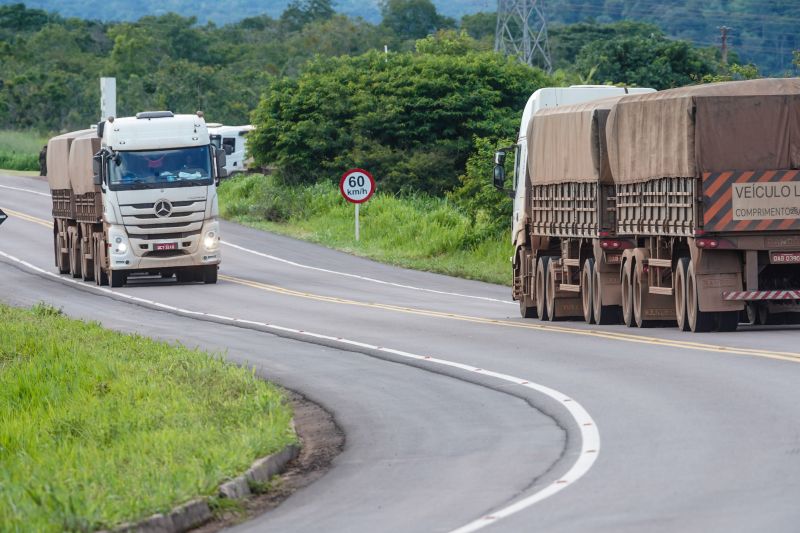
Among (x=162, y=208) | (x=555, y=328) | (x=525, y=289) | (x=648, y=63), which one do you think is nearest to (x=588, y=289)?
(x=555, y=328)

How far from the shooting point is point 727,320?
2083cm

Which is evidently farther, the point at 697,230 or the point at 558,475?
the point at 697,230

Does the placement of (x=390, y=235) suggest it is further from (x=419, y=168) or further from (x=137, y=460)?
(x=137, y=460)

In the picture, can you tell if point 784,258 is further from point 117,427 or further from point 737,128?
point 117,427

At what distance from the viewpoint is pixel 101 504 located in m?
9.52

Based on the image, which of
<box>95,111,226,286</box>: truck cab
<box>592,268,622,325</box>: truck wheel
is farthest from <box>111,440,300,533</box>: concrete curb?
<box>95,111,226,286</box>: truck cab

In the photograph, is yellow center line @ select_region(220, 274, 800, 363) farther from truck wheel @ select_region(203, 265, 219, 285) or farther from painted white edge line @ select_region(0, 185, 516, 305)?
painted white edge line @ select_region(0, 185, 516, 305)

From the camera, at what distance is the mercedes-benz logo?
115 ft

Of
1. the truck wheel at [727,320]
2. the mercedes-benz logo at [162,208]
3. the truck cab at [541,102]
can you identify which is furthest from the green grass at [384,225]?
the truck wheel at [727,320]

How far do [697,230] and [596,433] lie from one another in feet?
27.6

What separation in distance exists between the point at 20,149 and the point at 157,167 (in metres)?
55.5

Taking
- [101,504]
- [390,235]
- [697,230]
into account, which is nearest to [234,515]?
[101,504]

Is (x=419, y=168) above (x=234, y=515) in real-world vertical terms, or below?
above

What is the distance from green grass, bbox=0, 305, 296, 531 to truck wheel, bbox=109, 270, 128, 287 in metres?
15.0
